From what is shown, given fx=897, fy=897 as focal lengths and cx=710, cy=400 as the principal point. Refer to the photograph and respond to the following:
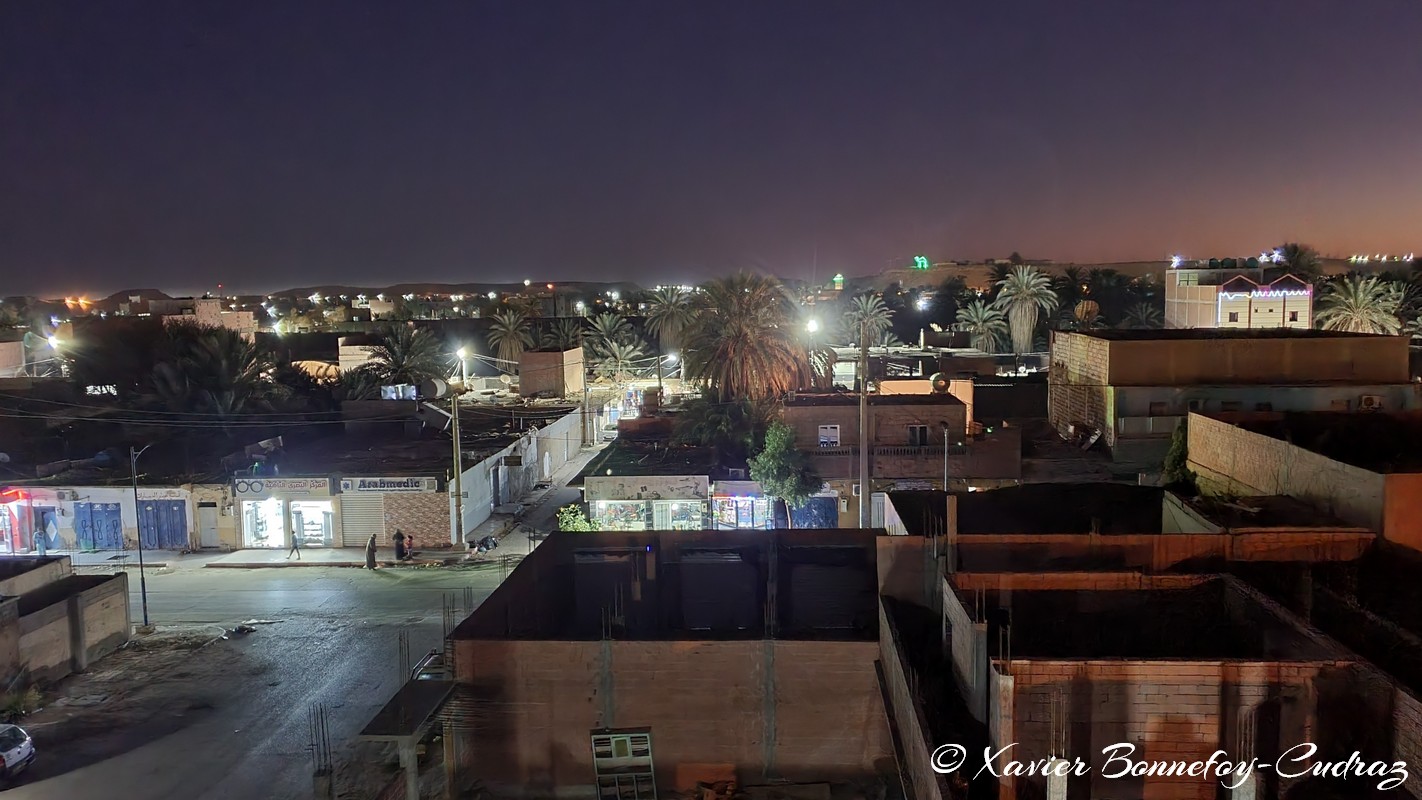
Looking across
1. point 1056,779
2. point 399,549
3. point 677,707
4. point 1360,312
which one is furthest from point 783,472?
point 1360,312

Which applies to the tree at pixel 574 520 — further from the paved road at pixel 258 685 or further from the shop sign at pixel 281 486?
the shop sign at pixel 281 486

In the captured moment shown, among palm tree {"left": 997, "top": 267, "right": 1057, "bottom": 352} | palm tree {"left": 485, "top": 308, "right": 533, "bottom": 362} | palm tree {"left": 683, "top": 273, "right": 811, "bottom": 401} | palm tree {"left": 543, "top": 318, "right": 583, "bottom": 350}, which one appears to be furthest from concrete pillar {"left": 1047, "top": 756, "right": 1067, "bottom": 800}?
palm tree {"left": 543, "top": 318, "right": 583, "bottom": 350}

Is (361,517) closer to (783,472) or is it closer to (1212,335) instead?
(783,472)

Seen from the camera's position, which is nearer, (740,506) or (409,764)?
(409,764)

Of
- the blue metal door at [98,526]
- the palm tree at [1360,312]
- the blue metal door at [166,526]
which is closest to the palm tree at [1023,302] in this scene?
the palm tree at [1360,312]

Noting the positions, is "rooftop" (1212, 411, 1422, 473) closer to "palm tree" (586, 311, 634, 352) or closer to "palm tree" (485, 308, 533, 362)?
"palm tree" (586, 311, 634, 352)

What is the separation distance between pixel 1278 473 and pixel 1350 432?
3.54 metres

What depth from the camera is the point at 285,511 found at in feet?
84.4

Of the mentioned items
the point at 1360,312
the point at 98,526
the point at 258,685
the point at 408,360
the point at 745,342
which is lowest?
the point at 258,685

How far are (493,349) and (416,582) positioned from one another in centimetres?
4705

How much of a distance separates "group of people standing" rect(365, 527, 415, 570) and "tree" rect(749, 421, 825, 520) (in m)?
9.83

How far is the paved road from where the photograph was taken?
13359mm

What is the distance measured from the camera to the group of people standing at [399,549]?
2403 cm

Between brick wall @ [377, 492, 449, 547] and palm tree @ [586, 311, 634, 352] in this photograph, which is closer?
brick wall @ [377, 492, 449, 547]
